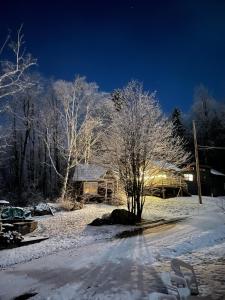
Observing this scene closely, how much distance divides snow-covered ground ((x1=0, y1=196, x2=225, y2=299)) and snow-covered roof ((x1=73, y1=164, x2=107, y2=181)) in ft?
54.9

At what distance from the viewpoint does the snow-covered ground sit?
28.4 feet

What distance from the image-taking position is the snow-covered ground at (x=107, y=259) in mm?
8656

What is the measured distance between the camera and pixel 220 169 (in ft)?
179

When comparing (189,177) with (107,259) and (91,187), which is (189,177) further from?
(107,259)

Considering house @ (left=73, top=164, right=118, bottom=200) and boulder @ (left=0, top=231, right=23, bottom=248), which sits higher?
house @ (left=73, top=164, right=118, bottom=200)

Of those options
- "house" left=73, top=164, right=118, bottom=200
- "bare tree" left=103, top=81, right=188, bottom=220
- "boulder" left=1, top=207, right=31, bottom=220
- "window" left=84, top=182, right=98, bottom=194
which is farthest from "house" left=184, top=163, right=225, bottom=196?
"boulder" left=1, top=207, right=31, bottom=220

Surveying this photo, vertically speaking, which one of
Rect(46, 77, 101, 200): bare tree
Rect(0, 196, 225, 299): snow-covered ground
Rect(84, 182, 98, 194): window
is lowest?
Rect(0, 196, 225, 299): snow-covered ground

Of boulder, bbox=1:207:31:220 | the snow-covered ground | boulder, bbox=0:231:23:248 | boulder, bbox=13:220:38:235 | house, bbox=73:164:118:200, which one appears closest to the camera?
the snow-covered ground

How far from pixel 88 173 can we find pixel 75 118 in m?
7.54

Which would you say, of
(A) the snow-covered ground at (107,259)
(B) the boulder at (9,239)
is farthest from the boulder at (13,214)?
(B) the boulder at (9,239)

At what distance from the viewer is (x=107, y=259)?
11.8m

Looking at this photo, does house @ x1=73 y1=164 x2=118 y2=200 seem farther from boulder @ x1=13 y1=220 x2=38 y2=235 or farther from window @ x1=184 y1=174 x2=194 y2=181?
boulder @ x1=13 y1=220 x2=38 y2=235

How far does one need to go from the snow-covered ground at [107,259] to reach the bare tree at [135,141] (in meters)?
3.75

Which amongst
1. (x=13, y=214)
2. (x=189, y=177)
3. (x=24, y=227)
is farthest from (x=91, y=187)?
(x=24, y=227)
